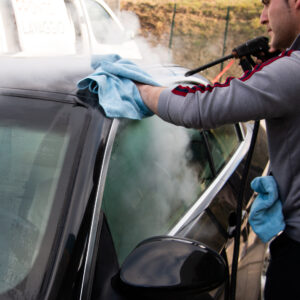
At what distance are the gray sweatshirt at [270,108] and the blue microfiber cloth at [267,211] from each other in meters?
0.03

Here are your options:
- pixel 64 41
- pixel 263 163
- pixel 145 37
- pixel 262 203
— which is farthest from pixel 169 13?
pixel 262 203

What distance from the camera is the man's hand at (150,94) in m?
1.36

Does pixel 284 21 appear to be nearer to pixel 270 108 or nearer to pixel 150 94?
pixel 270 108

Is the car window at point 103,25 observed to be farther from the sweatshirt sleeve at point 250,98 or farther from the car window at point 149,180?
the sweatshirt sleeve at point 250,98

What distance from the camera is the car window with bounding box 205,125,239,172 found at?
2.19 metres

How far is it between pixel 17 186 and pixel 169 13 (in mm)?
16568

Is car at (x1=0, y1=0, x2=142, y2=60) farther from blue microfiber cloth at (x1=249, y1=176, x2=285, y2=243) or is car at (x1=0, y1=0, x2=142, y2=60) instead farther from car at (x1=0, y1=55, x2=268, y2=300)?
blue microfiber cloth at (x1=249, y1=176, x2=285, y2=243)

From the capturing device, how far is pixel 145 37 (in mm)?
16875

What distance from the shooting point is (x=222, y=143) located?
7.71 feet

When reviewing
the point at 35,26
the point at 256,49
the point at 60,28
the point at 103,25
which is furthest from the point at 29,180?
the point at 103,25

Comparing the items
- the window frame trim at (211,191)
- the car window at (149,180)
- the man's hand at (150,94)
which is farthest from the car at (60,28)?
the man's hand at (150,94)

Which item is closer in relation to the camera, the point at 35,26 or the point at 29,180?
the point at 29,180

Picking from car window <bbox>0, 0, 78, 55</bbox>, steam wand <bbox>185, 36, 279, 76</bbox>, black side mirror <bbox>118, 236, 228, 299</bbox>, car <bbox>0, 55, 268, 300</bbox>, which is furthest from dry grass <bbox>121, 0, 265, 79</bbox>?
black side mirror <bbox>118, 236, 228, 299</bbox>

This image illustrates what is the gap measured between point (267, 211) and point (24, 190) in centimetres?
80
